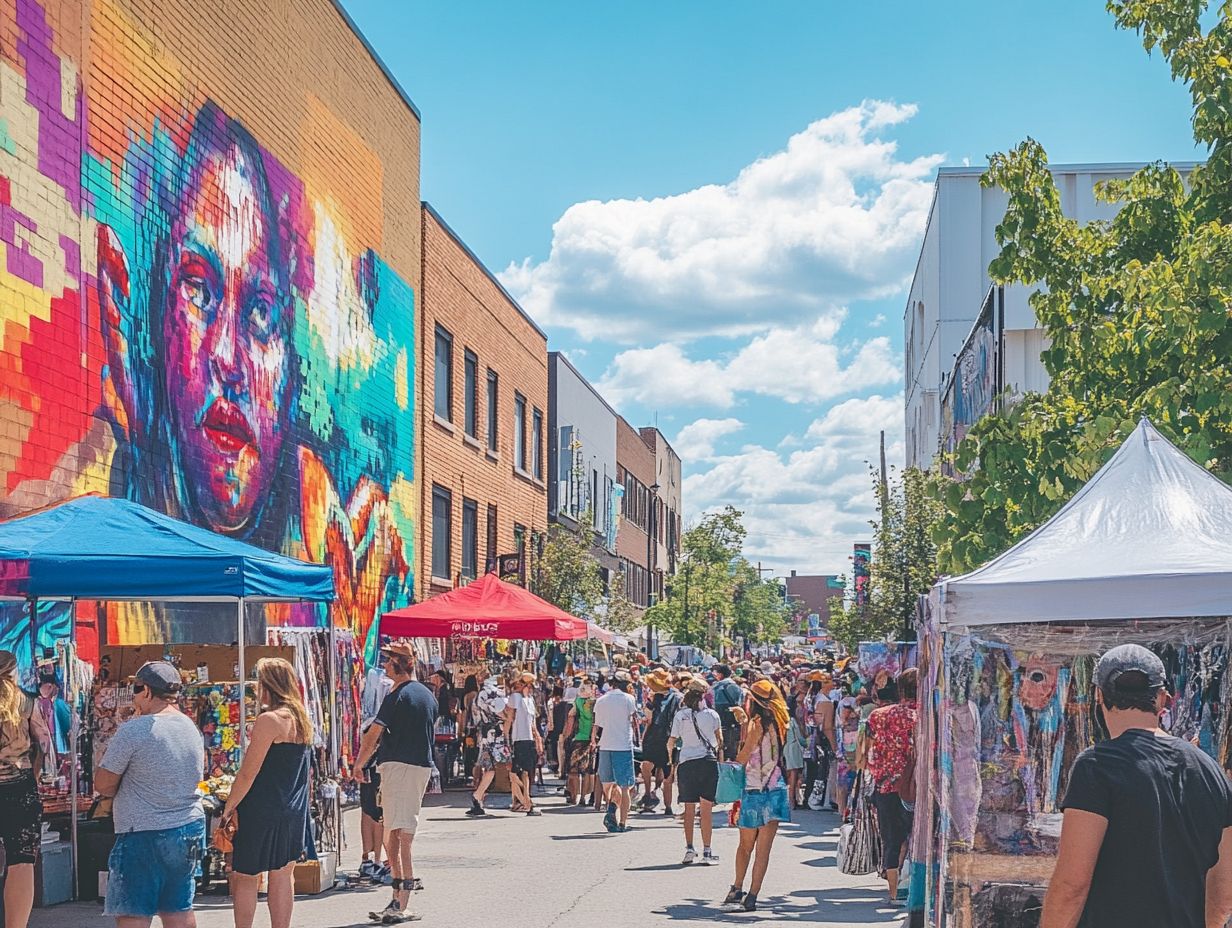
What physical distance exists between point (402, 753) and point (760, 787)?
2.71 meters

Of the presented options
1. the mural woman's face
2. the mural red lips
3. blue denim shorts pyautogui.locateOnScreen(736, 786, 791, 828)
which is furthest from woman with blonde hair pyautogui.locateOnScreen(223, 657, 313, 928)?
the mural red lips

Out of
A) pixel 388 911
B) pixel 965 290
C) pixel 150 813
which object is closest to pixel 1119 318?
pixel 388 911

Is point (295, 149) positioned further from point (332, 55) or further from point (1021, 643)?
point (1021, 643)

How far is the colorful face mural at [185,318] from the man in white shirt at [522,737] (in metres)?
3.09

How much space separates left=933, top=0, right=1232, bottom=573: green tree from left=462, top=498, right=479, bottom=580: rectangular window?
16235mm

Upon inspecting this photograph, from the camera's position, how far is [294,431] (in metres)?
19.8

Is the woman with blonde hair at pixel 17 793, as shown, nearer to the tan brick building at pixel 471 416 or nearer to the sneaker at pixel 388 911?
the sneaker at pixel 388 911

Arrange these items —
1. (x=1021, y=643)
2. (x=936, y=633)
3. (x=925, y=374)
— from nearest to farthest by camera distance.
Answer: (x=936, y=633) → (x=1021, y=643) → (x=925, y=374)

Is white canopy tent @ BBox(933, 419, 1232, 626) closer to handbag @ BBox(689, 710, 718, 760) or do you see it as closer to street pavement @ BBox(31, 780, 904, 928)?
street pavement @ BBox(31, 780, 904, 928)

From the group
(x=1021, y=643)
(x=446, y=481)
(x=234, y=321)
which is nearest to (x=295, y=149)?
(x=234, y=321)

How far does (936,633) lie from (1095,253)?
7.66 meters

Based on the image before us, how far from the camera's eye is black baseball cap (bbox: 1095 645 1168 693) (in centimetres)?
525

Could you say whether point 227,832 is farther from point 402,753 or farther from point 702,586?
point 702,586

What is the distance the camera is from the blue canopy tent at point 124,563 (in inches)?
433
